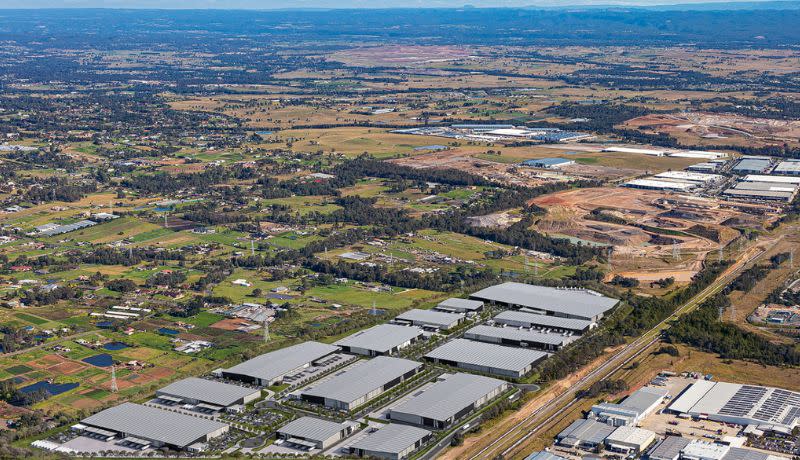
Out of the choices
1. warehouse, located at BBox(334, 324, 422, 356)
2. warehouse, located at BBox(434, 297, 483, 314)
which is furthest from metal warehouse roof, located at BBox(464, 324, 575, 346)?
warehouse, located at BBox(434, 297, 483, 314)

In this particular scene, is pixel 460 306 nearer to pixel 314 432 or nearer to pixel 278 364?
pixel 278 364

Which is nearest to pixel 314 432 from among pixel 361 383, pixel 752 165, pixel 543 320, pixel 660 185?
pixel 361 383

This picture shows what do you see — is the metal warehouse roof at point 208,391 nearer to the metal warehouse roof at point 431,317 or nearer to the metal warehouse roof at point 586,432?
the metal warehouse roof at point 431,317

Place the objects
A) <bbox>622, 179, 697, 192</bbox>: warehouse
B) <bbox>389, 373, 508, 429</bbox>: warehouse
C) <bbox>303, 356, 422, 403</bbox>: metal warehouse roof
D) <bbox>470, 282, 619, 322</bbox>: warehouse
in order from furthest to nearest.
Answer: <bbox>622, 179, 697, 192</bbox>: warehouse → <bbox>470, 282, 619, 322</bbox>: warehouse → <bbox>303, 356, 422, 403</bbox>: metal warehouse roof → <bbox>389, 373, 508, 429</bbox>: warehouse

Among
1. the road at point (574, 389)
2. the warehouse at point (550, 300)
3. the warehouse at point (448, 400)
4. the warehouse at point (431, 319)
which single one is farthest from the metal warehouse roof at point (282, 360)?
the warehouse at point (550, 300)

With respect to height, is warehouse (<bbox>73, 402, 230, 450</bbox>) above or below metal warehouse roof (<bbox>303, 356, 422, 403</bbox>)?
below

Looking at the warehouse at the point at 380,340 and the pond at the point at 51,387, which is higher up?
the warehouse at the point at 380,340

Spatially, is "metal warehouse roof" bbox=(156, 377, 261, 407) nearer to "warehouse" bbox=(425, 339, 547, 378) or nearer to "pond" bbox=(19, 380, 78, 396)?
"pond" bbox=(19, 380, 78, 396)
